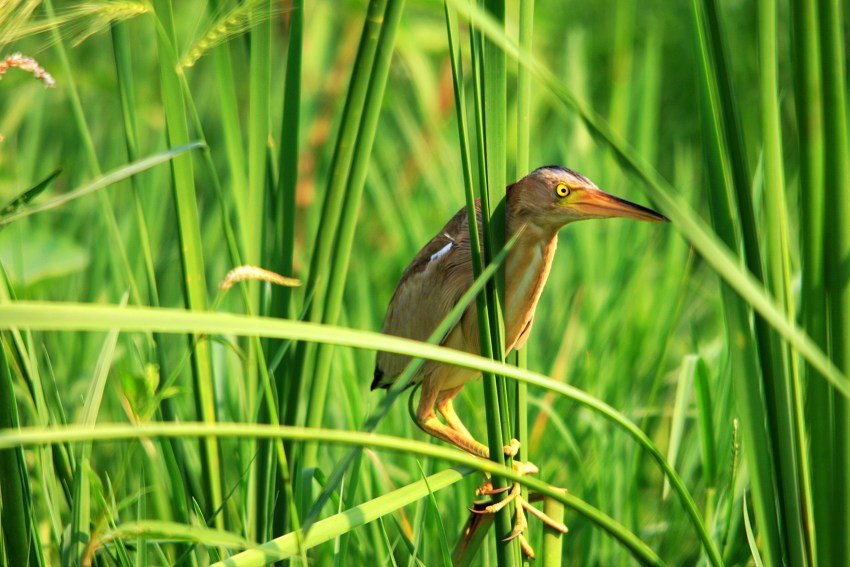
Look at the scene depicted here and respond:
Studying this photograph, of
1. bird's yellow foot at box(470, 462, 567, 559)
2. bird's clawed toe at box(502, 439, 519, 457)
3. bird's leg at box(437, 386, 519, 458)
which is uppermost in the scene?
bird's clawed toe at box(502, 439, 519, 457)

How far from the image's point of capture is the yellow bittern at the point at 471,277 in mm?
1594

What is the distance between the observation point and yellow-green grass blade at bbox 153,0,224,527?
1302 millimetres

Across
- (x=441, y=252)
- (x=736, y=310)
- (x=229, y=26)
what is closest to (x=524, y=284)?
(x=441, y=252)

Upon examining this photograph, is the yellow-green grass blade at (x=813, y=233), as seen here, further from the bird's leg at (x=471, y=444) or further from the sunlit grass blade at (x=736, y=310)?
the bird's leg at (x=471, y=444)

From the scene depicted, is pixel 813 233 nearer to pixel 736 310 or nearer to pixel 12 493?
pixel 736 310

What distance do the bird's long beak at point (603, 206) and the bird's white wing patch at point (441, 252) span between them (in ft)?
1.09

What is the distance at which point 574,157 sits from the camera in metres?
3.24

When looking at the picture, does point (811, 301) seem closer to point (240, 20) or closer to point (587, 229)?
point (240, 20)

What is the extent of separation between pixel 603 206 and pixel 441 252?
16.9 inches

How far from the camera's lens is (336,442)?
2.58 feet

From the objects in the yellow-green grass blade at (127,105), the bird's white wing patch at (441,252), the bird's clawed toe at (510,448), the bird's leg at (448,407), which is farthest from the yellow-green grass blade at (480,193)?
the bird's leg at (448,407)

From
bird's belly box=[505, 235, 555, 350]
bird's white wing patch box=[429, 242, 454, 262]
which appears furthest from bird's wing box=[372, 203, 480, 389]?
bird's belly box=[505, 235, 555, 350]

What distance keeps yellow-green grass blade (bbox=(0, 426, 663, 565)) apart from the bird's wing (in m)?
0.57

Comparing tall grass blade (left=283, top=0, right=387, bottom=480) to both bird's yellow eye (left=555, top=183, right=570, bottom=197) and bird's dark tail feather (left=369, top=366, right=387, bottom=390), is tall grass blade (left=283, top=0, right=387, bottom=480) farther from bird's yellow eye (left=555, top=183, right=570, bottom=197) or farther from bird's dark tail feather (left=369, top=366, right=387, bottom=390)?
bird's dark tail feather (left=369, top=366, right=387, bottom=390)
